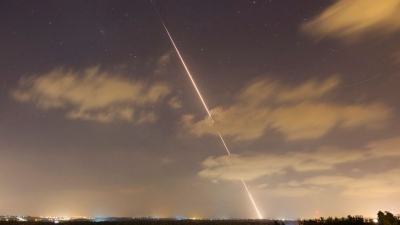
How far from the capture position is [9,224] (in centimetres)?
6969

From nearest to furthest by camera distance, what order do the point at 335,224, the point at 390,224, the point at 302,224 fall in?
the point at 390,224 → the point at 335,224 → the point at 302,224

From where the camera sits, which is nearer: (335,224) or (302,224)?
(335,224)

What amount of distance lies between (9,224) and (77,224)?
589 inches

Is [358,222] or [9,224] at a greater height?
[9,224]

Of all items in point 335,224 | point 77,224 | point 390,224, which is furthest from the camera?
point 77,224

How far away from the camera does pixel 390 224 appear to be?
35.3 metres

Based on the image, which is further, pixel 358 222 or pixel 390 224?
pixel 358 222

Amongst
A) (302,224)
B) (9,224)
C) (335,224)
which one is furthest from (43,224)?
(335,224)

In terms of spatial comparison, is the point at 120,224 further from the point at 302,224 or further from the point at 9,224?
the point at 302,224

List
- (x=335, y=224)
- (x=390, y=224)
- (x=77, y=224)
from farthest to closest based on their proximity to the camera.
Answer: (x=77, y=224)
(x=335, y=224)
(x=390, y=224)

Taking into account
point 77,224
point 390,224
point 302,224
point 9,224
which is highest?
point 9,224

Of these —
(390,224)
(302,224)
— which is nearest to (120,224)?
(302,224)

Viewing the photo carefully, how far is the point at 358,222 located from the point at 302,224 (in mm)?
9712

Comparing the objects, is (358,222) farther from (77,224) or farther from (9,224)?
(9,224)
